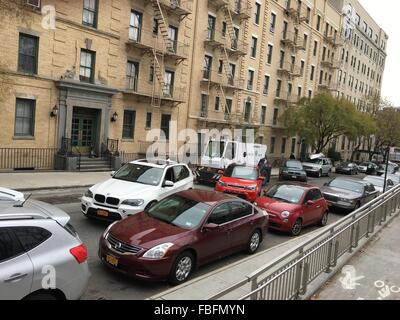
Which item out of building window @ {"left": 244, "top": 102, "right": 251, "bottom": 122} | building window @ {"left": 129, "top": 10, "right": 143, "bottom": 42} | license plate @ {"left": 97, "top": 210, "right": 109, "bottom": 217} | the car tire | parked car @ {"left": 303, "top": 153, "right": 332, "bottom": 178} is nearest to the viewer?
the car tire

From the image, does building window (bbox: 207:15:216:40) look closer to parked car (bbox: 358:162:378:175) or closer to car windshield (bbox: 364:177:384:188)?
car windshield (bbox: 364:177:384:188)

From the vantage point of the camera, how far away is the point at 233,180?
15406 mm

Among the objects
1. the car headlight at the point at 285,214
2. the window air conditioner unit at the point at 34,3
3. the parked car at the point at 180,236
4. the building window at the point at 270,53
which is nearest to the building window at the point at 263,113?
the building window at the point at 270,53

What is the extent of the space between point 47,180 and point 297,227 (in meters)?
10.7

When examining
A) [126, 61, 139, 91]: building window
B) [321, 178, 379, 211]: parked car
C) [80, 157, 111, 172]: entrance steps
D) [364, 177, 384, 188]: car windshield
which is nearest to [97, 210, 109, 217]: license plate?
[321, 178, 379, 211]: parked car

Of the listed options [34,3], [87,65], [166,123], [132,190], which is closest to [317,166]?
[166,123]

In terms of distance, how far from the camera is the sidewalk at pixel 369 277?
5.87 m

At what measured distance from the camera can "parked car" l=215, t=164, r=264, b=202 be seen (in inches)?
582

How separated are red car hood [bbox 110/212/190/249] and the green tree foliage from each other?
105 feet

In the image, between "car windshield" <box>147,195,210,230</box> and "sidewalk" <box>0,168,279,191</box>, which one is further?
"sidewalk" <box>0,168,279,191</box>

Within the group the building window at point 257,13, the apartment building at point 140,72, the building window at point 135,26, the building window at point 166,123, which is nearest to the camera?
the apartment building at point 140,72

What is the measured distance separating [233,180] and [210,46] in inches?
679

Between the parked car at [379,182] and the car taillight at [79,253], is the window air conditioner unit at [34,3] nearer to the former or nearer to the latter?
the car taillight at [79,253]

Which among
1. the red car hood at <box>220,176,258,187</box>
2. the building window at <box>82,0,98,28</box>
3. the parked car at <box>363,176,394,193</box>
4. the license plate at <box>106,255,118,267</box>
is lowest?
the license plate at <box>106,255,118,267</box>
